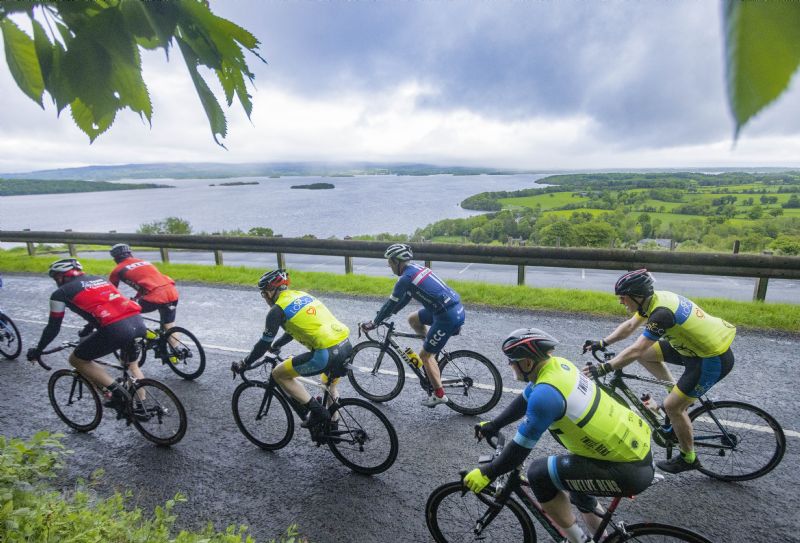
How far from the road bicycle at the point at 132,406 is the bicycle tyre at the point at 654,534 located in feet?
13.8

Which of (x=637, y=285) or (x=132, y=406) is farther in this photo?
(x=132, y=406)

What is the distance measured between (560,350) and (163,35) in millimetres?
6563

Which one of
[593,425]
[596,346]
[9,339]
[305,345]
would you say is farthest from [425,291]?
[9,339]

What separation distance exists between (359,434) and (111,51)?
420 cm

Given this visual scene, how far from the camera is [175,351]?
655cm

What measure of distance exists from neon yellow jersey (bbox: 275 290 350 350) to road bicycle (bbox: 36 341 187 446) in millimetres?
1465

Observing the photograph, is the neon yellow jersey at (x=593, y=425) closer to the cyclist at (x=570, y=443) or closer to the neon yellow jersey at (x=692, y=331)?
the cyclist at (x=570, y=443)

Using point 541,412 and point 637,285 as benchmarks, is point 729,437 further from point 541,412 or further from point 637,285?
point 541,412

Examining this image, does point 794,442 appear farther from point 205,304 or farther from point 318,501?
point 205,304

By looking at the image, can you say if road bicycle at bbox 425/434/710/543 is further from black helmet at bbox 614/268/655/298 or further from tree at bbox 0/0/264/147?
tree at bbox 0/0/264/147

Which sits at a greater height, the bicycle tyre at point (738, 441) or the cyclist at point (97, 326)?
the cyclist at point (97, 326)

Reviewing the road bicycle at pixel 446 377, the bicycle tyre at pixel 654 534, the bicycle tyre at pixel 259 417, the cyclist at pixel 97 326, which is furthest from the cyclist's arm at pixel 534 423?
the cyclist at pixel 97 326

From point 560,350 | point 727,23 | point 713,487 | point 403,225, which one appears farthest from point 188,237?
point 727,23

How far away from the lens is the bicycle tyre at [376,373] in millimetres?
5973
